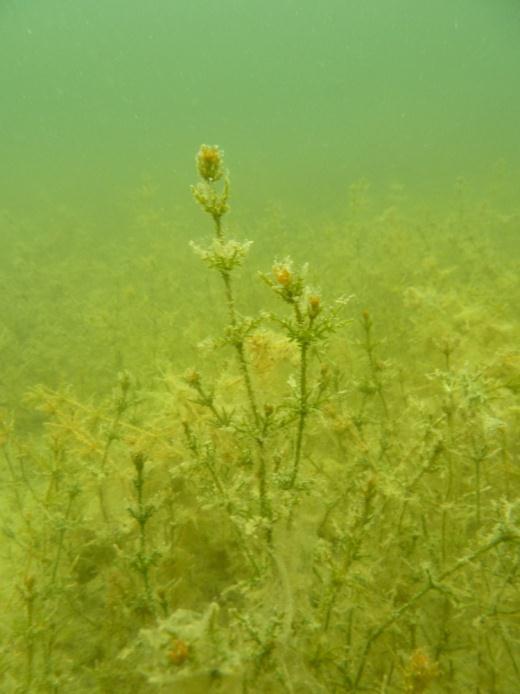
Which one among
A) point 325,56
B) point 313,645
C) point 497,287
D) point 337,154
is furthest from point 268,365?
point 325,56

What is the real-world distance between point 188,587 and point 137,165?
32.9m

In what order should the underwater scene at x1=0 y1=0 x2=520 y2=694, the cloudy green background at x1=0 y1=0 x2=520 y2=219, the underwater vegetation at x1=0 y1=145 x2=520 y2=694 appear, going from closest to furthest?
the underwater vegetation at x1=0 y1=145 x2=520 y2=694 → the underwater scene at x1=0 y1=0 x2=520 y2=694 → the cloudy green background at x1=0 y1=0 x2=520 y2=219

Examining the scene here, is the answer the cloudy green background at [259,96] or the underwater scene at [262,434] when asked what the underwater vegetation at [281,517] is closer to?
the underwater scene at [262,434]

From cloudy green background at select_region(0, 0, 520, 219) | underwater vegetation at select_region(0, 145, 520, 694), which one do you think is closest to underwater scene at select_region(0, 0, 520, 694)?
underwater vegetation at select_region(0, 145, 520, 694)

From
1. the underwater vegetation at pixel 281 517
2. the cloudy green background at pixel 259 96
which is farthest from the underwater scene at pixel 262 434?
the cloudy green background at pixel 259 96

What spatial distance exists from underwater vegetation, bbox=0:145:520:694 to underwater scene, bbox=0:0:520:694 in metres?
0.02

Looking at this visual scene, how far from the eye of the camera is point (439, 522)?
2830 millimetres

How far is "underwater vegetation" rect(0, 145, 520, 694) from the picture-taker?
1.47 meters

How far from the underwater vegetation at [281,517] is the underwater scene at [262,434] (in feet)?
0.06

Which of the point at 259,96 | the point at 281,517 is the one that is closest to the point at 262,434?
the point at 281,517

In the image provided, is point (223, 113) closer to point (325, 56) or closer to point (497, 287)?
point (325, 56)

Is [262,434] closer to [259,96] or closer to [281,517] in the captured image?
[281,517]

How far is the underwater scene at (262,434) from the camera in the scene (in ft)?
5.25

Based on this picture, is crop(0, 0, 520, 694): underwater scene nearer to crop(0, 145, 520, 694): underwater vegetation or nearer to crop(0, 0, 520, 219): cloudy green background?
crop(0, 145, 520, 694): underwater vegetation
